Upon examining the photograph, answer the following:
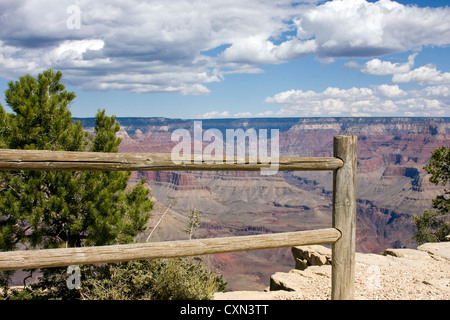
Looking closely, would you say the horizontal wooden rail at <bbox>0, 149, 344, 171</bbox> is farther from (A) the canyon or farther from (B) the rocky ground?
(A) the canyon

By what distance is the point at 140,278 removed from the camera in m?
4.76

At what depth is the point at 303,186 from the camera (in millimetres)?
187875

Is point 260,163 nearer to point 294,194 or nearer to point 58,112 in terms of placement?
point 58,112

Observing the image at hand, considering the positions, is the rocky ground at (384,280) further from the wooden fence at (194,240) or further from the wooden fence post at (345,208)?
the wooden fence at (194,240)

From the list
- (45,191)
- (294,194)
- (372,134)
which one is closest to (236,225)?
(294,194)

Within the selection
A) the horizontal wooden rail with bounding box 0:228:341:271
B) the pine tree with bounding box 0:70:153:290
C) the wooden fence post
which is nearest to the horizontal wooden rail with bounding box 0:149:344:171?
the wooden fence post

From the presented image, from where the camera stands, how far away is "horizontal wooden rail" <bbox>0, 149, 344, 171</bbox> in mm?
2646

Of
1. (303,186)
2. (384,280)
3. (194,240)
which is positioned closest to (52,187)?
(194,240)

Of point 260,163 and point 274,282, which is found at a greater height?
point 260,163

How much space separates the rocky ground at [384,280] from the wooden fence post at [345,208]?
1328mm

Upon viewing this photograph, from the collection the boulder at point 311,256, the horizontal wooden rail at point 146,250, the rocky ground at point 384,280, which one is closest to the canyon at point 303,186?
the boulder at point 311,256

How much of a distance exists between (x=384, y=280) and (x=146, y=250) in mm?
3883

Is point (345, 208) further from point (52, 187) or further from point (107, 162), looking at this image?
point (52, 187)

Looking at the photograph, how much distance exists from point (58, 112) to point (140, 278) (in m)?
4.01
